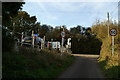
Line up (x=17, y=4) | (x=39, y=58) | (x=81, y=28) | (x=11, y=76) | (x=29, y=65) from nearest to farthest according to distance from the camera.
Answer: (x=11, y=76) → (x=17, y=4) → (x=29, y=65) → (x=39, y=58) → (x=81, y=28)

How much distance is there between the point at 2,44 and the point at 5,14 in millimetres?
1347

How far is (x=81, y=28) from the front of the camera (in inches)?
3108

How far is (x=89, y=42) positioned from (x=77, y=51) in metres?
3.32

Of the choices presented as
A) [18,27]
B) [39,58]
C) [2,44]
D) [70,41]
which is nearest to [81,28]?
[70,41]

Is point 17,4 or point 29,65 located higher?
point 17,4

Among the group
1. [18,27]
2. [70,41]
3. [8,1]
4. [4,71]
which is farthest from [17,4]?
[70,41]

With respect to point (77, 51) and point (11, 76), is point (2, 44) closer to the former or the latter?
point (11, 76)

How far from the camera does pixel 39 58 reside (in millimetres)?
14523

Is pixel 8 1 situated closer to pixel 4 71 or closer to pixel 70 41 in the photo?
pixel 4 71

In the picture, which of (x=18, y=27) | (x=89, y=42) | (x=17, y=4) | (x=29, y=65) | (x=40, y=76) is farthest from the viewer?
(x=89, y=42)

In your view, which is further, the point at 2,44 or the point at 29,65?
the point at 29,65

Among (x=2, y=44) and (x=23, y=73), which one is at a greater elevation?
(x=2, y=44)

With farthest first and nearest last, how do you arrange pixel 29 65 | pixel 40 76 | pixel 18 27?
1. pixel 18 27
2. pixel 29 65
3. pixel 40 76

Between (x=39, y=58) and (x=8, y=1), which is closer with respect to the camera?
(x=8, y=1)
